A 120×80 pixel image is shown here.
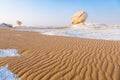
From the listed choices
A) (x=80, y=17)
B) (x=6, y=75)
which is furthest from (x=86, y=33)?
(x=6, y=75)

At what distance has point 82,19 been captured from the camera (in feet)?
136

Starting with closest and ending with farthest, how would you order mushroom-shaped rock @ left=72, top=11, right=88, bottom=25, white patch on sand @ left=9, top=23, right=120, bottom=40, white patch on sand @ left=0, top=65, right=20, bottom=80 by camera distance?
white patch on sand @ left=0, top=65, right=20, bottom=80 < white patch on sand @ left=9, top=23, right=120, bottom=40 < mushroom-shaped rock @ left=72, top=11, right=88, bottom=25

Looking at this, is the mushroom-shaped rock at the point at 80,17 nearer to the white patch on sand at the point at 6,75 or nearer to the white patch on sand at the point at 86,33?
the white patch on sand at the point at 86,33

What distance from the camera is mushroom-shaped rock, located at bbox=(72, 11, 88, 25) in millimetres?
41562

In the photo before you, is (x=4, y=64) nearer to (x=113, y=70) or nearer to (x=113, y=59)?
(x=113, y=70)

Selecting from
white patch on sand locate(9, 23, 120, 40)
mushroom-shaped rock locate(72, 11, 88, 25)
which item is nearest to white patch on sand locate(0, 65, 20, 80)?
white patch on sand locate(9, 23, 120, 40)

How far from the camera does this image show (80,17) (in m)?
41.7

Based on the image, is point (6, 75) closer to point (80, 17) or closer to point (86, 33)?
point (86, 33)

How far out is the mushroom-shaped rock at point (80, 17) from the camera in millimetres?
41562

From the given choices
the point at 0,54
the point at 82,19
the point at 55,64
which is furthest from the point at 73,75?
the point at 82,19

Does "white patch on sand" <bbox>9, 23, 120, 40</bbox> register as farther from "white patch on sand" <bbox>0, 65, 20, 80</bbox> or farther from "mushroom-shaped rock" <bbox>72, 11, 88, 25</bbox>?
"white patch on sand" <bbox>0, 65, 20, 80</bbox>

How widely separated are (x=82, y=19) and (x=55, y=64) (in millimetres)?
34853

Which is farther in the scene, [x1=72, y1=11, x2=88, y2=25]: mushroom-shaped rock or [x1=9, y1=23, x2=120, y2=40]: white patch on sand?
[x1=72, y1=11, x2=88, y2=25]: mushroom-shaped rock

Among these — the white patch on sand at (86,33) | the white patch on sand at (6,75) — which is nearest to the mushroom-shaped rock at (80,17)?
the white patch on sand at (86,33)
